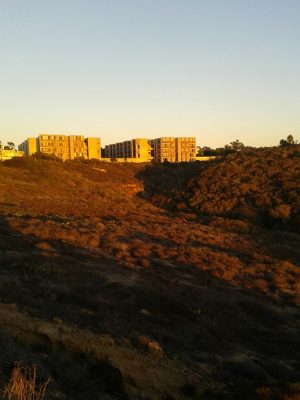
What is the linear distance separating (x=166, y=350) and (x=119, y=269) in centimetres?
758

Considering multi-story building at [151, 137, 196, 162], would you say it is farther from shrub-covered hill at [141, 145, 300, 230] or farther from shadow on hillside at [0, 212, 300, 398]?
shadow on hillside at [0, 212, 300, 398]

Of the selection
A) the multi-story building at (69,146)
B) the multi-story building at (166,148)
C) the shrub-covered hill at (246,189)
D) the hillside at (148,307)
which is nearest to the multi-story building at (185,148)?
the multi-story building at (166,148)

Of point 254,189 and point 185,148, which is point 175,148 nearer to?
point 185,148

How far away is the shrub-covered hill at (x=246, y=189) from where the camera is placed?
143 feet

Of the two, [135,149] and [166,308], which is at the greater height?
[135,149]

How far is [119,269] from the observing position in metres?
18.6

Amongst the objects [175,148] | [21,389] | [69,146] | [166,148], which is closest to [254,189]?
[21,389]

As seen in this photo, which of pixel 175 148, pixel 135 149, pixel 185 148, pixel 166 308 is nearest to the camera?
pixel 166 308

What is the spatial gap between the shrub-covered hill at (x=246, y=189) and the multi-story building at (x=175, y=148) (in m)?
62.2

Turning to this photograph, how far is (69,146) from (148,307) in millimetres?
116632

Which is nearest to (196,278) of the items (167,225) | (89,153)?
(167,225)

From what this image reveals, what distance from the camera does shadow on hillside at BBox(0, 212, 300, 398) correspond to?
38.8 feet

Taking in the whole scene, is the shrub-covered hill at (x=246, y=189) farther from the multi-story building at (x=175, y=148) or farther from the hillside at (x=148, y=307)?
the multi-story building at (x=175, y=148)

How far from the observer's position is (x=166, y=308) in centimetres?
1467
